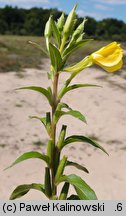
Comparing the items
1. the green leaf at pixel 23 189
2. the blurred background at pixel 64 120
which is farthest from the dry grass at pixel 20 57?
the green leaf at pixel 23 189

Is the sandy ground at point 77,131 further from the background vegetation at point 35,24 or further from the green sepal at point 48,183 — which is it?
the background vegetation at point 35,24

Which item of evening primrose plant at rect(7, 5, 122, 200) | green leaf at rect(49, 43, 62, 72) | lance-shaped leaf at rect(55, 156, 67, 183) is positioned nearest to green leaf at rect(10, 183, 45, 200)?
evening primrose plant at rect(7, 5, 122, 200)

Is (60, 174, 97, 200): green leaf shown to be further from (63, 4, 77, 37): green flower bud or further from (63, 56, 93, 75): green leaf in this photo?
(63, 4, 77, 37): green flower bud

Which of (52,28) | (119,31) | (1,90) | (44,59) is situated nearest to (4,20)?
(119,31)

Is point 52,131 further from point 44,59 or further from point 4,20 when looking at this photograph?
point 4,20

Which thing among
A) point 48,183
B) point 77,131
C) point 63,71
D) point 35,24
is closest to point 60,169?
point 48,183

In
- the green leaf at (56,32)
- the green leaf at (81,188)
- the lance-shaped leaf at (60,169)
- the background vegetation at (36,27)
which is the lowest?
the green leaf at (81,188)

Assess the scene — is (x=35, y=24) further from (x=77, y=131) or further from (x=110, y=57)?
(x=110, y=57)
